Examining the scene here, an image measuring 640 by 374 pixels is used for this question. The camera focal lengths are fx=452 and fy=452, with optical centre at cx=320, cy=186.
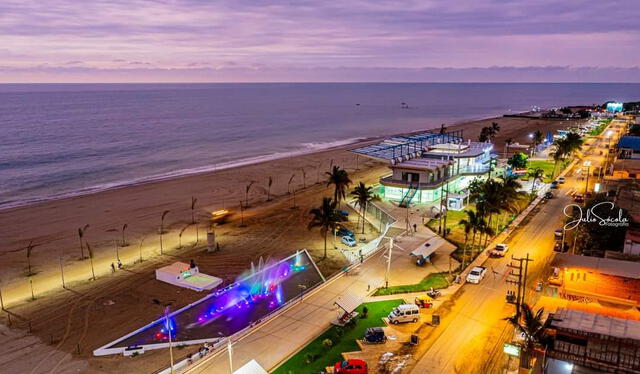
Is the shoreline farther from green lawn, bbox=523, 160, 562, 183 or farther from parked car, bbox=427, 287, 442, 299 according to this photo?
parked car, bbox=427, 287, 442, 299

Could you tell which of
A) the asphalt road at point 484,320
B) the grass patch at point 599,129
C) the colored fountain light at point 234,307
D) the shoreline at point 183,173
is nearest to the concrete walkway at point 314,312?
the colored fountain light at point 234,307

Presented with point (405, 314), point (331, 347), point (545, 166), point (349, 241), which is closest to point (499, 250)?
point (349, 241)

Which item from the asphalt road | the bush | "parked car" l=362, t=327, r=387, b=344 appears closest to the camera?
the asphalt road

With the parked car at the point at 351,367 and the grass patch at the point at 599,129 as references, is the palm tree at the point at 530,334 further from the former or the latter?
the grass patch at the point at 599,129

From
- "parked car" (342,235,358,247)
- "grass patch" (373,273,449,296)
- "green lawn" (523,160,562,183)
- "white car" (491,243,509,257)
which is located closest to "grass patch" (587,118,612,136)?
"green lawn" (523,160,562,183)

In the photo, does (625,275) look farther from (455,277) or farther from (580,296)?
(455,277)

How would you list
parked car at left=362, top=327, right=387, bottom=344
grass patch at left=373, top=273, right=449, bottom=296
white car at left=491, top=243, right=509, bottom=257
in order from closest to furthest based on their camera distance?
1. parked car at left=362, top=327, right=387, bottom=344
2. grass patch at left=373, top=273, right=449, bottom=296
3. white car at left=491, top=243, right=509, bottom=257

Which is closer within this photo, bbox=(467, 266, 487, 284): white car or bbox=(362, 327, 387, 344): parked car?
bbox=(362, 327, 387, 344): parked car
